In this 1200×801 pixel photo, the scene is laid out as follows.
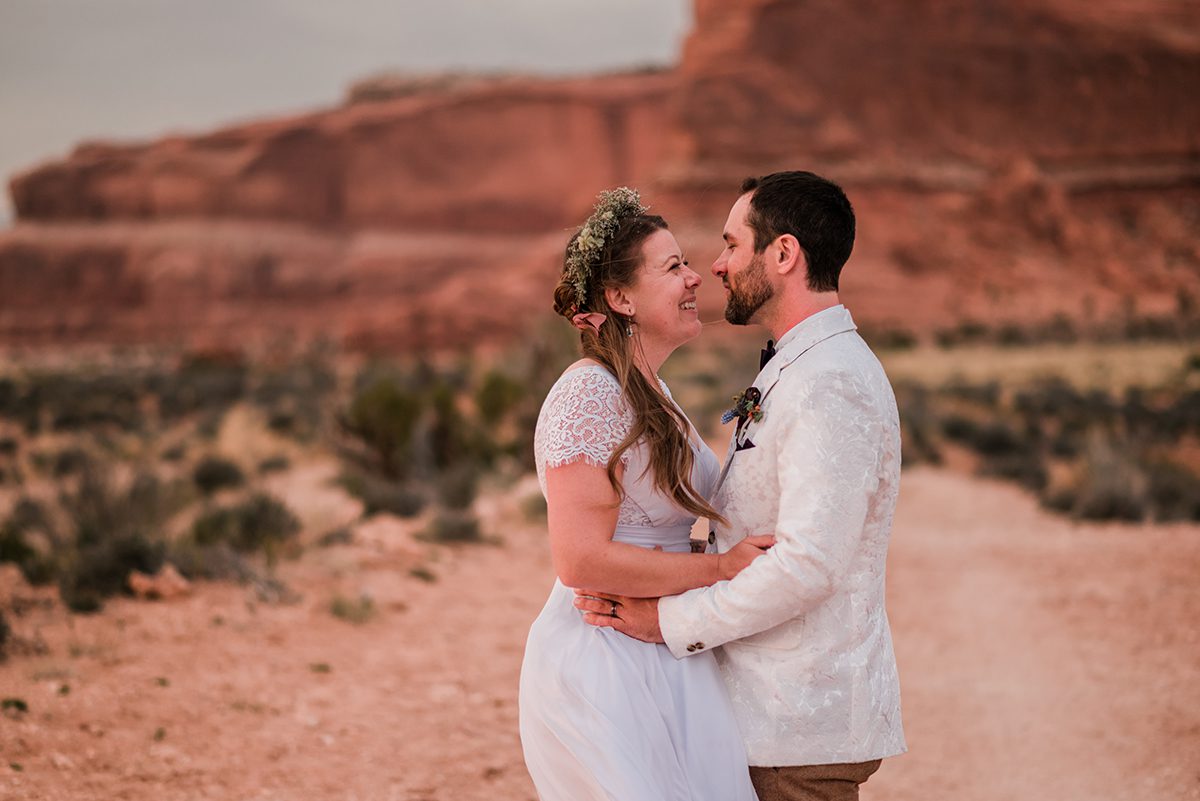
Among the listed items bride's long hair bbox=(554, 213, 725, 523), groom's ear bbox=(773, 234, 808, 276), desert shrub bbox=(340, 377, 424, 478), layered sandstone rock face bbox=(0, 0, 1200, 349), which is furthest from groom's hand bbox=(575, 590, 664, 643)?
layered sandstone rock face bbox=(0, 0, 1200, 349)

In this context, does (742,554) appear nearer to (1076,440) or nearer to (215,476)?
(215,476)

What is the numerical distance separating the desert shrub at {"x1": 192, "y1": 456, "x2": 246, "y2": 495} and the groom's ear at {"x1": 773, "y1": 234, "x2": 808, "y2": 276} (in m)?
11.3

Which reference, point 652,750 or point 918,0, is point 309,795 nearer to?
point 652,750

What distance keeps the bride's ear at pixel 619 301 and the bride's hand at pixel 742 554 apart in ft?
2.41

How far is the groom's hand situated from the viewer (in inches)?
104

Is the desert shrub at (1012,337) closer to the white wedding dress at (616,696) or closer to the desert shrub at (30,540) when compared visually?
the desert shrub at (30,540)

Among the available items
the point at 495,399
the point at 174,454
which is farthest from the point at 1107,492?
the point at 174,454

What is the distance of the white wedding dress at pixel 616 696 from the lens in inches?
101

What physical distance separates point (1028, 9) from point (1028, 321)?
2307 cm

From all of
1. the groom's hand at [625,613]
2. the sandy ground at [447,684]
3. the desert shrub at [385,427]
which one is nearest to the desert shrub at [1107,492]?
the sandy ground at [447,684]

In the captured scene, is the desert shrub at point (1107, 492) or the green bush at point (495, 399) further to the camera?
the green bush at point (495, 399)

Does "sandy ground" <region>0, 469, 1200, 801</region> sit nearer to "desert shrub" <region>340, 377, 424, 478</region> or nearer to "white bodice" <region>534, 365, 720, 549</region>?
"white bodice" <region>534, 365, 720, 549</region>

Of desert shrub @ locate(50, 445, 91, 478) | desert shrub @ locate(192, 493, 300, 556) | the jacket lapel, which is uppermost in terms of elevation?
the jacket lapel

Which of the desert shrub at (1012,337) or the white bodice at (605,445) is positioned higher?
the white bodice at (605,445)
